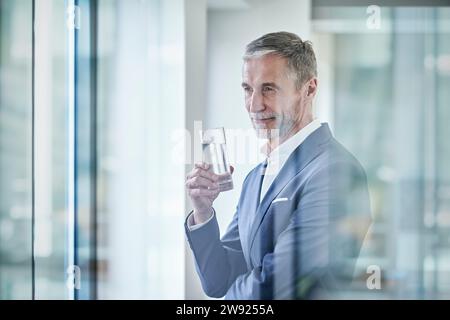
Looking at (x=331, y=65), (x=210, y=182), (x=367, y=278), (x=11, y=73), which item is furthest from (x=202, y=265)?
(x=11, y=73)

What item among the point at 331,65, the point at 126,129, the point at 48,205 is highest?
the point at 331,65

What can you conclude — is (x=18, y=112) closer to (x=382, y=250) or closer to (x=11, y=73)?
(x=11, y=73)

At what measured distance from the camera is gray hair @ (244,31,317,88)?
976 mm

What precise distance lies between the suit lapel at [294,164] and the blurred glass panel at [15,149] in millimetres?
428

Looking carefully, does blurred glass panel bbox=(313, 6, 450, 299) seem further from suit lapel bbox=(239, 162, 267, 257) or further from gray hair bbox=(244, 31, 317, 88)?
suit lapel bbox=(239, 162, 267, 257)

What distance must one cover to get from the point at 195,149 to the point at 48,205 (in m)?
0.30

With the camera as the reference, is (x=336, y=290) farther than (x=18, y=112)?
No

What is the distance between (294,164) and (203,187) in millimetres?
153

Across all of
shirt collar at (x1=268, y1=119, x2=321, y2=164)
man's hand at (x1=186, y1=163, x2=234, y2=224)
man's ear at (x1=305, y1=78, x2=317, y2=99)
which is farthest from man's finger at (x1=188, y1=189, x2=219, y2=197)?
man's ear at (x1=305, y1=78, x2=317, y2=99)

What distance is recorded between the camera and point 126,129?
1.07m

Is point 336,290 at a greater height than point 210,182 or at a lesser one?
lesser

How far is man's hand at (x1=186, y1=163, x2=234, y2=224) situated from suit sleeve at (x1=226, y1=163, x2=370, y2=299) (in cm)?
11

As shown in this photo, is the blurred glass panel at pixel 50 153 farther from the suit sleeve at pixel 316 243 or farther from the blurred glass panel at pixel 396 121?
the blurred glass panel at pixel 396 121

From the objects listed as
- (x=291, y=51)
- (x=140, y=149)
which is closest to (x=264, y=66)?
(x=291, y=51)
